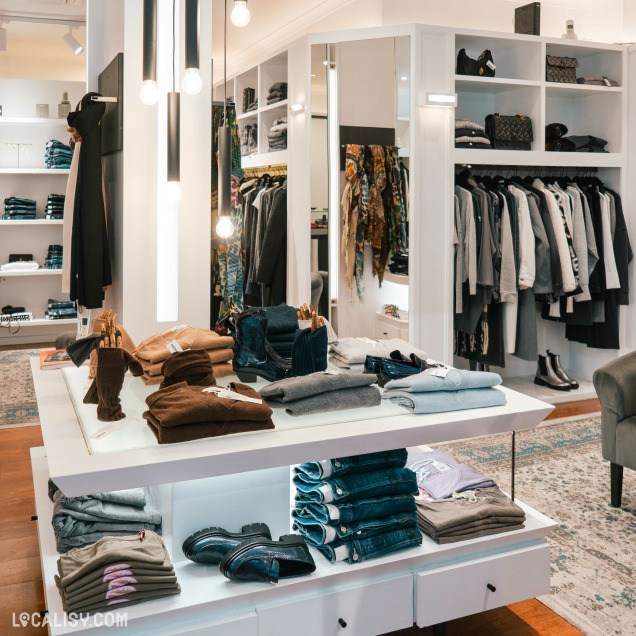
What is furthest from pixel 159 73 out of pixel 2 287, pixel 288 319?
pixel 2 287

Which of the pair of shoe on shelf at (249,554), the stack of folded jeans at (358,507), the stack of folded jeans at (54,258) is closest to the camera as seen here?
the pair of shoe on shelf at (249,554)

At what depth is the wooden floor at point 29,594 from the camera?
226cm

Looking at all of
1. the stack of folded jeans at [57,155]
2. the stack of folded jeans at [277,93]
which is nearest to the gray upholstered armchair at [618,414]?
the stack of folded jeans at [277,93]

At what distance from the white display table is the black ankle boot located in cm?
26

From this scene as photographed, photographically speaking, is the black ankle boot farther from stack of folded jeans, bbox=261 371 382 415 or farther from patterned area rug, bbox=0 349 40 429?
patterned area rug, bbox=0 349 40 429

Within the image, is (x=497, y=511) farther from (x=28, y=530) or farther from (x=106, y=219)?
(x=106, y=219)

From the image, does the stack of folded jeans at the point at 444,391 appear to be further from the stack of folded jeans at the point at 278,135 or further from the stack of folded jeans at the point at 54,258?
the stack of folded jeans at the point at 54,258

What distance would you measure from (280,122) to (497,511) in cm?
338

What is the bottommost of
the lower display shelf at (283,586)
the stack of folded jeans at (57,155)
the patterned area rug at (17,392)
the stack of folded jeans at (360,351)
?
the patterned area rug at (17,392)

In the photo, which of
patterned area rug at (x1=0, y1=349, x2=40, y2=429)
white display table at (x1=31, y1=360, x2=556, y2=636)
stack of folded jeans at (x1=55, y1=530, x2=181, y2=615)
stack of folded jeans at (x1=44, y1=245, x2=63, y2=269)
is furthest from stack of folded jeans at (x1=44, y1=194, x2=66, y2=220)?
stack of folded jeans at (x1=55, y1=530, x2=181, y2=615)

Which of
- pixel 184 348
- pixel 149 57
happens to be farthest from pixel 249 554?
pixel 149 57

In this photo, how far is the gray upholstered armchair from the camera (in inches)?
121

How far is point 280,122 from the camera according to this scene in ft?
15.6

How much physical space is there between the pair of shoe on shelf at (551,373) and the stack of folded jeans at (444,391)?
3203mm
